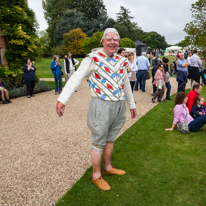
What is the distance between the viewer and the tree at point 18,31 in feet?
30.3

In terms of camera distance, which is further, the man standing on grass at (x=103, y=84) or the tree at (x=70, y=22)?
the tree at (x=70, y=22)

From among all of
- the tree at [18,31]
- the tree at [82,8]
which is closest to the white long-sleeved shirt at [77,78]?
the tree at [18,31]

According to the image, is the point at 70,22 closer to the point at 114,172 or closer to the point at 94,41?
the point at 94,41

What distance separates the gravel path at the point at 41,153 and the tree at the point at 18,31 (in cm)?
401

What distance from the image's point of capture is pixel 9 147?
417 centimetres

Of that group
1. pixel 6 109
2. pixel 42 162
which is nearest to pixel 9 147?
pixel 42 162

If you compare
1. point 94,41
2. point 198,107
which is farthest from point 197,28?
point 94,41

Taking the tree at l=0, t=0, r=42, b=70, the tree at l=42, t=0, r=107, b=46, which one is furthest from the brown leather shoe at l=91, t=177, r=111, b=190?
the tree at l=42, t=0, r=107, b=46

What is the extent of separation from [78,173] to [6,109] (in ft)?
16.9

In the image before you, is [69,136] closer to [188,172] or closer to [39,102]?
[188,172]

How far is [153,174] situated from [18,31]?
941 centimetres

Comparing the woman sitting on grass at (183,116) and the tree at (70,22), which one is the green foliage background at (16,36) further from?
the tree at (70,22)

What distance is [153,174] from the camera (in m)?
3.08

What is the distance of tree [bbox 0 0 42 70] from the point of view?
9.25m
